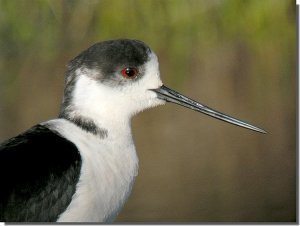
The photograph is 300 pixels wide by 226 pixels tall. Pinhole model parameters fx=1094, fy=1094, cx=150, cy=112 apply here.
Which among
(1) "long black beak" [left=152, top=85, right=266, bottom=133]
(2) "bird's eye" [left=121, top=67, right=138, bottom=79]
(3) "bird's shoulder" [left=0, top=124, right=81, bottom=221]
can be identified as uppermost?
(2) "bird's eye" [left=121, top=67, right=138, bottom=79]

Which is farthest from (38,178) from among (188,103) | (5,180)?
(188,103)

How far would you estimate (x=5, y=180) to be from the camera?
3.57 meters

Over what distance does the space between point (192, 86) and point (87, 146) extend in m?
1.22

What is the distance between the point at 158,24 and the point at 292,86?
63 cm

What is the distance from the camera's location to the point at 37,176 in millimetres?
3580

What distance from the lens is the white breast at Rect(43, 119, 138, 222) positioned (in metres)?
3.67

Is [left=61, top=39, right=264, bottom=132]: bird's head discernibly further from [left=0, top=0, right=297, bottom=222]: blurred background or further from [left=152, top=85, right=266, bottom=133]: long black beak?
[left=0, top=0, right=297, bottom=222]: blurred background

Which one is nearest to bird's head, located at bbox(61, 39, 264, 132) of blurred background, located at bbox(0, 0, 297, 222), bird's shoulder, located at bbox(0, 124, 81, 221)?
bird's shoulder, located at bbox(0, 124, 81, 221)

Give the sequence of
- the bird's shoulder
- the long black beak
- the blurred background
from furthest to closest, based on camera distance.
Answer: the blurred background
the long black beak
the bird's shoulder

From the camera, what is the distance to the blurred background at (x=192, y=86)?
4562 millimetres

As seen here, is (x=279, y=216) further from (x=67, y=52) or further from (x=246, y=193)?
(x=67, y=52)

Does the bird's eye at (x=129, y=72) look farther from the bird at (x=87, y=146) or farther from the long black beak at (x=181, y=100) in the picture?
the long black beak at (x=181, y=100)

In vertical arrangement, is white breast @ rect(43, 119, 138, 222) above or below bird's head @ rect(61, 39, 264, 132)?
below

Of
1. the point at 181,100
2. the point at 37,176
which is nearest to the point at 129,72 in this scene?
the point at 181,100
